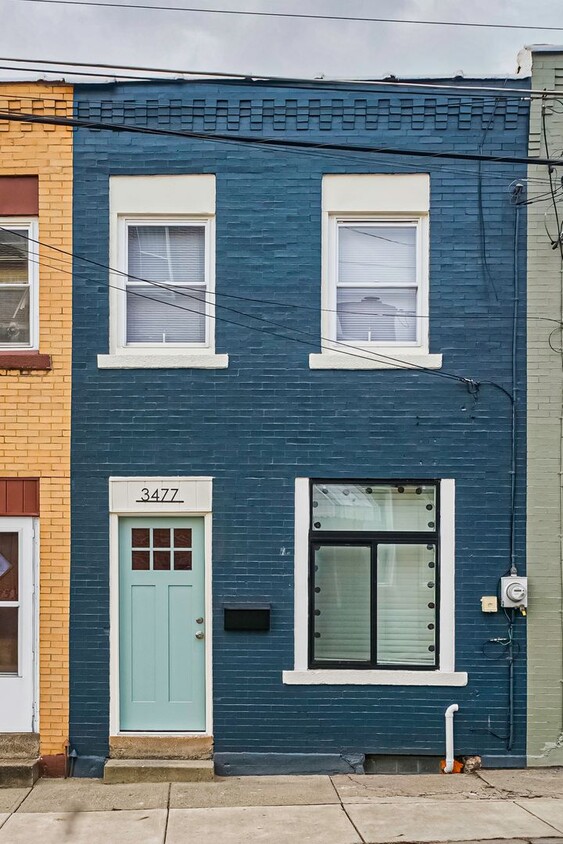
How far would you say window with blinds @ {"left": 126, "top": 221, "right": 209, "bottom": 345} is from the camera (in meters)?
8.38

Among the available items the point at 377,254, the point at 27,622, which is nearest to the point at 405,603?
the point at 377,254

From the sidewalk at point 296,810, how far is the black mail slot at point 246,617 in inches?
55.5

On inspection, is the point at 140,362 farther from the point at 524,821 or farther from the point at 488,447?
the point at 524,821

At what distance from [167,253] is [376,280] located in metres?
2.13

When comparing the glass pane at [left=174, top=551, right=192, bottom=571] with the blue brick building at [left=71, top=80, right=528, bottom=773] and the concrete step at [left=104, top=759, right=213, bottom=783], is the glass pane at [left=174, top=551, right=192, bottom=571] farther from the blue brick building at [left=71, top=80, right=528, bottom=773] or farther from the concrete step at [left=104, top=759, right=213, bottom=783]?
the concrete step at [left=104, top=759, right=213, bottom=783]

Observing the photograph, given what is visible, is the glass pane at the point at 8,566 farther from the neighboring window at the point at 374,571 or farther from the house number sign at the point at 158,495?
the neighboring window at the point at 374,571

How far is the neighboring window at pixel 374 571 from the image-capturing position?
8203 mm

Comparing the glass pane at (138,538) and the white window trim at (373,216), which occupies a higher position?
the white window trim at (373,216)

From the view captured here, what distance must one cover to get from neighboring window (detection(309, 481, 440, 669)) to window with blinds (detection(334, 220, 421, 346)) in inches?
61.1

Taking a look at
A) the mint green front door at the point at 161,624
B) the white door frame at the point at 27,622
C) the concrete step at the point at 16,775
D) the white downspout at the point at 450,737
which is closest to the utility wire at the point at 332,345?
the mint green front door at the point at 161,624

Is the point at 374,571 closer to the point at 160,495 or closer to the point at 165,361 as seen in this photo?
the point at 160,495

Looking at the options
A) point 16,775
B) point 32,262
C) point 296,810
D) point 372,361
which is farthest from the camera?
point 32,262

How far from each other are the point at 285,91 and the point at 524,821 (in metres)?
6.91

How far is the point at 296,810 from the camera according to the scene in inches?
272
